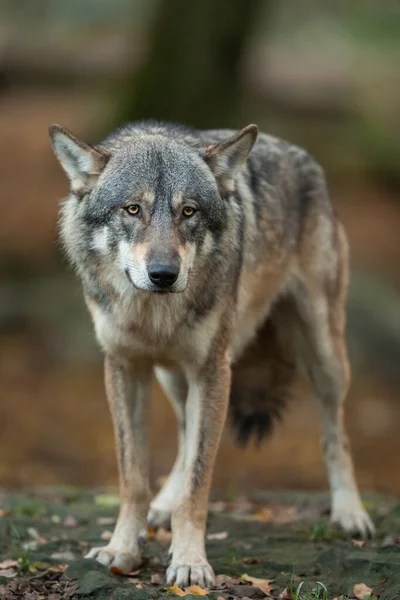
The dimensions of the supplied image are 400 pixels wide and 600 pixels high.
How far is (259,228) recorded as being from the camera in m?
5.96

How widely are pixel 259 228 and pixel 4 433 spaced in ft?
17.4

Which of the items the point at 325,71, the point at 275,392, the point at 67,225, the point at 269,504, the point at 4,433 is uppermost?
the point at 325,71

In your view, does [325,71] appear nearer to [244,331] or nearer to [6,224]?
[6,224]

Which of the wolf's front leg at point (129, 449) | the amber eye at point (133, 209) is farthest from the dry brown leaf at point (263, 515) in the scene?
the amber eye at point (133, 209)

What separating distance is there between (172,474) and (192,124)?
7.34 meters

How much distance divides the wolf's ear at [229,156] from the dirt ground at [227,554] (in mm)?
2009

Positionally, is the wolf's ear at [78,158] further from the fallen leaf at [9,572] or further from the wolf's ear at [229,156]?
the fallen leaf at [9,572]

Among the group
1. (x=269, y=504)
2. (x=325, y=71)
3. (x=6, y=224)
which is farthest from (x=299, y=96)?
(x=269, y=504)

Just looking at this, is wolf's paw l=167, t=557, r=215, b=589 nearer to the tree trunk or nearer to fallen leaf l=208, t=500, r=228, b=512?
fallen leaf l=208, t=500, r=228, b=512

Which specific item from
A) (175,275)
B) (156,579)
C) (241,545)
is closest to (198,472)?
(156,579)

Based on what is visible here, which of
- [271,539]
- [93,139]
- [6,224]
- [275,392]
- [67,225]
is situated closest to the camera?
[67,225]

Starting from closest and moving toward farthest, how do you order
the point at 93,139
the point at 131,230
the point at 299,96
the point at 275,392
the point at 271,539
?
the point at 131,230, the point at 271,539, the point at 275,392, the point at 93,139, the point at 299,96

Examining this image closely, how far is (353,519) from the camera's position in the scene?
615cm

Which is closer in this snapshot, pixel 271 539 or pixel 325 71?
pixel 271 539
